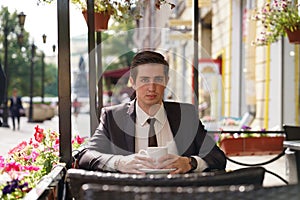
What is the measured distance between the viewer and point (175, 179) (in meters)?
1.74

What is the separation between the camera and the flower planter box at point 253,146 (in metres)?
8.70

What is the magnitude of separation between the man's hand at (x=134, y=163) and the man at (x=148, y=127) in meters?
0.12

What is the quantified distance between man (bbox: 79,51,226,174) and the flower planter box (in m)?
5.65

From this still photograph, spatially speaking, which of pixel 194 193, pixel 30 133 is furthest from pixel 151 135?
pixel 30 133

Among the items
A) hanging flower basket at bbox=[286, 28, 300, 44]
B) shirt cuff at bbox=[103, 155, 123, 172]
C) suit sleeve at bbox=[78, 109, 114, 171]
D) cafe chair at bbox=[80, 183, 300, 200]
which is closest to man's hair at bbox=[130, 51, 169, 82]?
suit sleeve at bbox=[78, 109, 114, 171]

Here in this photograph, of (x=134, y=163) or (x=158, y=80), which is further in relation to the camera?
(x=158, y=80)

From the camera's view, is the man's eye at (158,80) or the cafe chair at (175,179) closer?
the cafe chair at (175,179)

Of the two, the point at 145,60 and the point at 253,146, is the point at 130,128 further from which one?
the point at 253,146

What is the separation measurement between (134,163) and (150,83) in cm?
49

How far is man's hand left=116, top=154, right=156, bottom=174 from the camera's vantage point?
2586 millimetres

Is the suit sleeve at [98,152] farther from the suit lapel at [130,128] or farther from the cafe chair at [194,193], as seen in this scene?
the cafe chair at [194,193]

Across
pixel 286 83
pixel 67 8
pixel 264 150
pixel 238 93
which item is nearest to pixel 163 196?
pixel 67 8

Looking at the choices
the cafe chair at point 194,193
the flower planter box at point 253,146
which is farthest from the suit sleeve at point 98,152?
the flower planter box at point 253,146

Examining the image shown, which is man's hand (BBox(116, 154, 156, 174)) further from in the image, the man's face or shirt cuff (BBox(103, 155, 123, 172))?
the man's face
